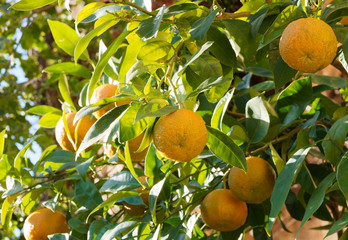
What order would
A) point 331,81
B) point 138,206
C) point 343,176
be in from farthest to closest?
point 331,81 < point 138,206 < point 343,176

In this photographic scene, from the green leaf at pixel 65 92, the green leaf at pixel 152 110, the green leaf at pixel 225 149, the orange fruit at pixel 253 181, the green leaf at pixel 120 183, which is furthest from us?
the green leaf at pixel 65 92

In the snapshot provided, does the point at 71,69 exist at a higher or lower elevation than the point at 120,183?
higher

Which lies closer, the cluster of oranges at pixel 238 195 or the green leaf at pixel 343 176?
the green leaf at pixel 343 176

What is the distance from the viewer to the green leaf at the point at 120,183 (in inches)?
38.2

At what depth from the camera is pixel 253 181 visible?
84 centimetres

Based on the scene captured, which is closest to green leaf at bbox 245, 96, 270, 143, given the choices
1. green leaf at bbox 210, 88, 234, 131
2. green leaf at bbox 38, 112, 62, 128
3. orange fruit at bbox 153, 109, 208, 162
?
green leaf at bbox 210, 88, 234, 131

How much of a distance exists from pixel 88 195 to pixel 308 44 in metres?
0.57

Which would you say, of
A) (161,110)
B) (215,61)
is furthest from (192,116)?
(215,61)

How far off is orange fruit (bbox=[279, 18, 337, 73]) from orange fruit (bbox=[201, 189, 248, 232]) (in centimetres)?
28

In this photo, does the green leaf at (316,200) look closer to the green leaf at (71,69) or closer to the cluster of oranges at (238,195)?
the cluster of oranges at (238,195)

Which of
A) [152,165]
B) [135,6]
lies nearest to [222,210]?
[152,165]

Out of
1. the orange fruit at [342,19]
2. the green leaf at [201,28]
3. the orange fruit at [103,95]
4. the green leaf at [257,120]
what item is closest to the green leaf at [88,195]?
the orange fruit at [103,95]

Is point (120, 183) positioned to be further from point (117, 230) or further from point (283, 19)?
point (283, 19)

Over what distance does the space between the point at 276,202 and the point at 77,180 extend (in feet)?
1.77
